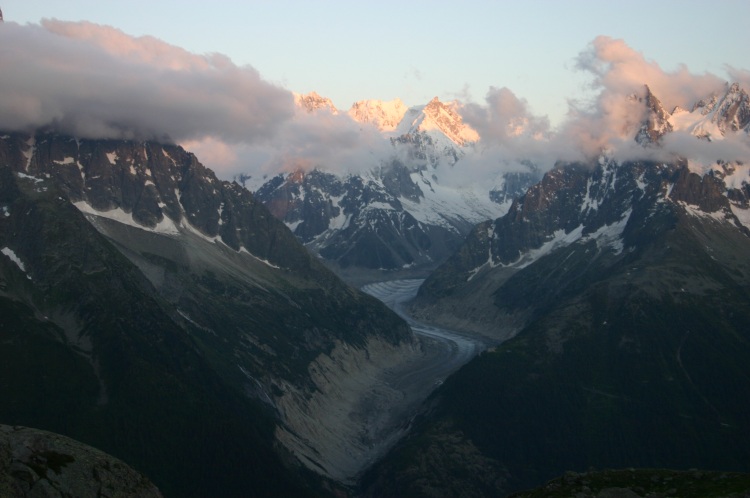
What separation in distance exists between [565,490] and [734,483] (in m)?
20.2

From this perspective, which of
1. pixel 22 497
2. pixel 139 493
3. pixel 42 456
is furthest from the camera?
Result: pixel 139 493

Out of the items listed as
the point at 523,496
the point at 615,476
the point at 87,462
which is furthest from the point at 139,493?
the point at 615,476

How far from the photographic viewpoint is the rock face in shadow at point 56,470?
304 feet

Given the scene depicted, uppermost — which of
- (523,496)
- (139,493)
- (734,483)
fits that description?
(734,483)

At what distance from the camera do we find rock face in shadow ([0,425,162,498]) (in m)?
92.8

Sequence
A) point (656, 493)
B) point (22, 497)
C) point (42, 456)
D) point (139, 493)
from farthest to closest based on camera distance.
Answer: point (656, 493) → point (139, 493) → point (42, 456) → point (22, 497)

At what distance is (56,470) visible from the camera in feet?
317

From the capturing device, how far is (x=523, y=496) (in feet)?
376

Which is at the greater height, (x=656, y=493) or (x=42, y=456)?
(x=656, y=493)

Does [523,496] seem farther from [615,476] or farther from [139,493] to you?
[139,493]

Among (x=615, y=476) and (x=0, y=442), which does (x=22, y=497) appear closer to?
(x=0, y=442)

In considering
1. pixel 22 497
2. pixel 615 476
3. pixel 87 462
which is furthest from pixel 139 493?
pixel 615 476

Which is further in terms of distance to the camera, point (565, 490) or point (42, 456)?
point (565, 490)

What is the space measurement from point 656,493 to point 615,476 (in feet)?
24.5
